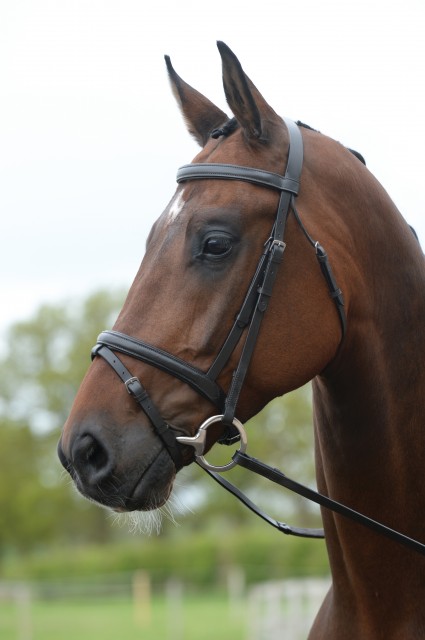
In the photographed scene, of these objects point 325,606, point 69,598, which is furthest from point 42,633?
point 325,606

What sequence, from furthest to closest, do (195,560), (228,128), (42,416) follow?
1. (42,416)
2. (195,560)
3. (228,128)

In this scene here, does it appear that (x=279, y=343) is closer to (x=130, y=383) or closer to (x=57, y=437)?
(x=130, y=383)

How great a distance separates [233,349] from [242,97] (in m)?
0.96

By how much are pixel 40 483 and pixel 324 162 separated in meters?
52.1

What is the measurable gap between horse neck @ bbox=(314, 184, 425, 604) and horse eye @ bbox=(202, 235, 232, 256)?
0.51 metres

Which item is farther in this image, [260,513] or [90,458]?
[260,513]

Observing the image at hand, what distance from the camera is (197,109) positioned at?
12.7ft

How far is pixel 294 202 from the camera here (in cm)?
342

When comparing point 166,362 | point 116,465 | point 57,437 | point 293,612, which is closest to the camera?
point 116,465

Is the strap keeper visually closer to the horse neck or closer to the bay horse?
the bay horse

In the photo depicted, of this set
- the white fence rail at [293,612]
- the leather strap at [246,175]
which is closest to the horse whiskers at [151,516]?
the leather strap at [246,175]

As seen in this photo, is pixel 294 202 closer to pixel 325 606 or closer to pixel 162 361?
pixel 162 361

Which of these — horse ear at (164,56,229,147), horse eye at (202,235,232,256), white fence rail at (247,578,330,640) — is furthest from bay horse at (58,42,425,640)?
white fence rail at (247,578,330,640)

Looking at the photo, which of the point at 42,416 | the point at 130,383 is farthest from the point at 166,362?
the point at 42,416
